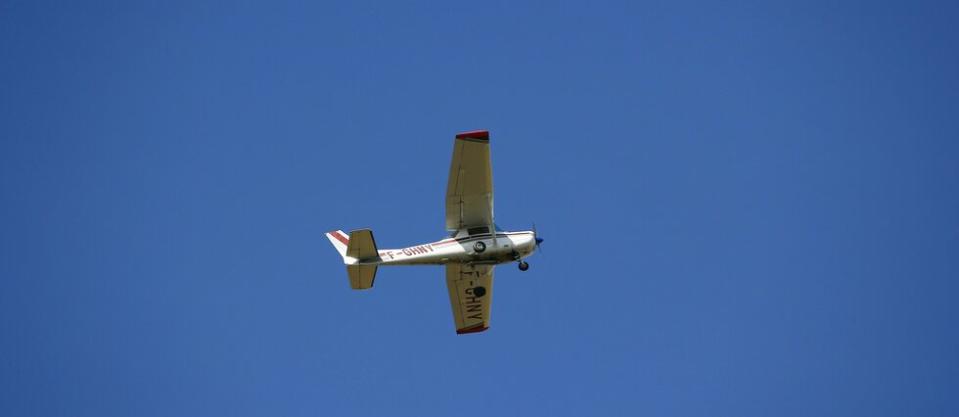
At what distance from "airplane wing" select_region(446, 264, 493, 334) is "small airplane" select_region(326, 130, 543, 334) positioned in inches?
14.2

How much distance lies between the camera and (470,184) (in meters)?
28.8

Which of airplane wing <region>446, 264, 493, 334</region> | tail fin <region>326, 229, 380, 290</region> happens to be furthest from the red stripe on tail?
airplane wing <region>446, 264, 493, 334</region>

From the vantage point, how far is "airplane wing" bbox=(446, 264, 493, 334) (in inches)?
1268

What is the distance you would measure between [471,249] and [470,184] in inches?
92.5

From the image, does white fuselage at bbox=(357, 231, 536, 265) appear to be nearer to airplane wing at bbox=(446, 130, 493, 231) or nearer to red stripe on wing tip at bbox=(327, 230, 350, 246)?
airplane wing at bbox=(446, 130, 493, 231)

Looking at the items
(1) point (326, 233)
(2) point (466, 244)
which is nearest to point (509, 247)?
(2) point (466, 244)

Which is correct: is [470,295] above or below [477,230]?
below

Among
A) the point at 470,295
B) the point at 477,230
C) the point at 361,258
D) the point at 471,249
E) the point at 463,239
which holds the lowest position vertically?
the point at 470,295

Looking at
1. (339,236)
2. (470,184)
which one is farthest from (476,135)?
(339,236)

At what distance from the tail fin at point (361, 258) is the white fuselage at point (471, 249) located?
0.63 meters

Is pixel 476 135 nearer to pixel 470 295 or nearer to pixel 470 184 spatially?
pixel 470 184

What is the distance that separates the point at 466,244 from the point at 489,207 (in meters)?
1.51

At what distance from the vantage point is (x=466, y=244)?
98.6 feet

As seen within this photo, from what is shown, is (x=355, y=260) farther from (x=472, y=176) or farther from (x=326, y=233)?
(x=472, y=176)
